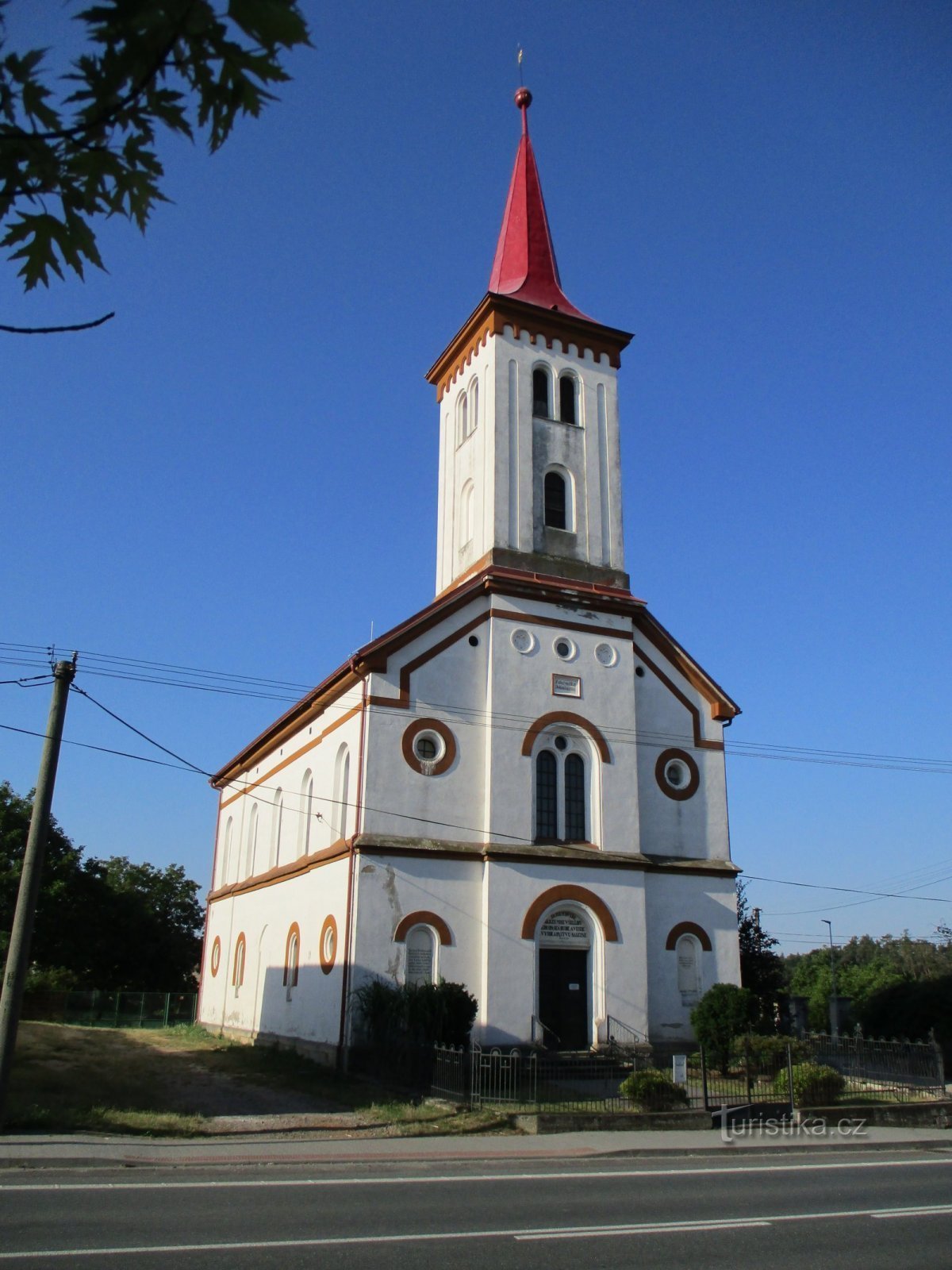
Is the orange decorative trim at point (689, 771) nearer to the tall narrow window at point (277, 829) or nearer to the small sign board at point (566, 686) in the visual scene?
the small sign board at point (566, 686)

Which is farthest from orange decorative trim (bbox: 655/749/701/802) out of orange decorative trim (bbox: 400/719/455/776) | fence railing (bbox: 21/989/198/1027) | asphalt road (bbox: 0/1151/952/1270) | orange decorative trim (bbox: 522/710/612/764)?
fence railing (bbox: 21/989/198/1027)

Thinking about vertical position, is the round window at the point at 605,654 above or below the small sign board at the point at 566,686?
above

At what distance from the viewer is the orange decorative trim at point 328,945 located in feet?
76.8

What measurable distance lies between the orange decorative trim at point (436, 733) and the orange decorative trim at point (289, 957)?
6302 mm

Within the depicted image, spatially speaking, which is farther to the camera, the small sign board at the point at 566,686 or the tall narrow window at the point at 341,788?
the small sign board at the point at 566,686

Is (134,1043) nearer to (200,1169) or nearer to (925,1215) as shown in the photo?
(200,1169)

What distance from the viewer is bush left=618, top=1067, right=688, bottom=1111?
1723cm

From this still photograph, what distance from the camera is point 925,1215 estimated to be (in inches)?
395

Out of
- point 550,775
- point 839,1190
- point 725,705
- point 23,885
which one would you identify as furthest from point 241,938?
point 839,1190

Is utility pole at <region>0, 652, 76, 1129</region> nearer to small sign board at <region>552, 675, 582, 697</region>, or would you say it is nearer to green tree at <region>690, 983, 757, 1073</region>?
small sign board at <region>552, 675, 582, 697</region>

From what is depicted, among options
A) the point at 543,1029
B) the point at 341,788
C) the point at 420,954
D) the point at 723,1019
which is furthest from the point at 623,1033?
the point at 341,788

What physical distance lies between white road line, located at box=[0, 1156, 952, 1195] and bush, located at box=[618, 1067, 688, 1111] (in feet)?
11.5

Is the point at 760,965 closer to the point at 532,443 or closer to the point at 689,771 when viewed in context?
the point at 689,771

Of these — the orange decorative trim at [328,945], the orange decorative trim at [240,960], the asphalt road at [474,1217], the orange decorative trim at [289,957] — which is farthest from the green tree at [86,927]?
the asphalt road at [474,1217]
